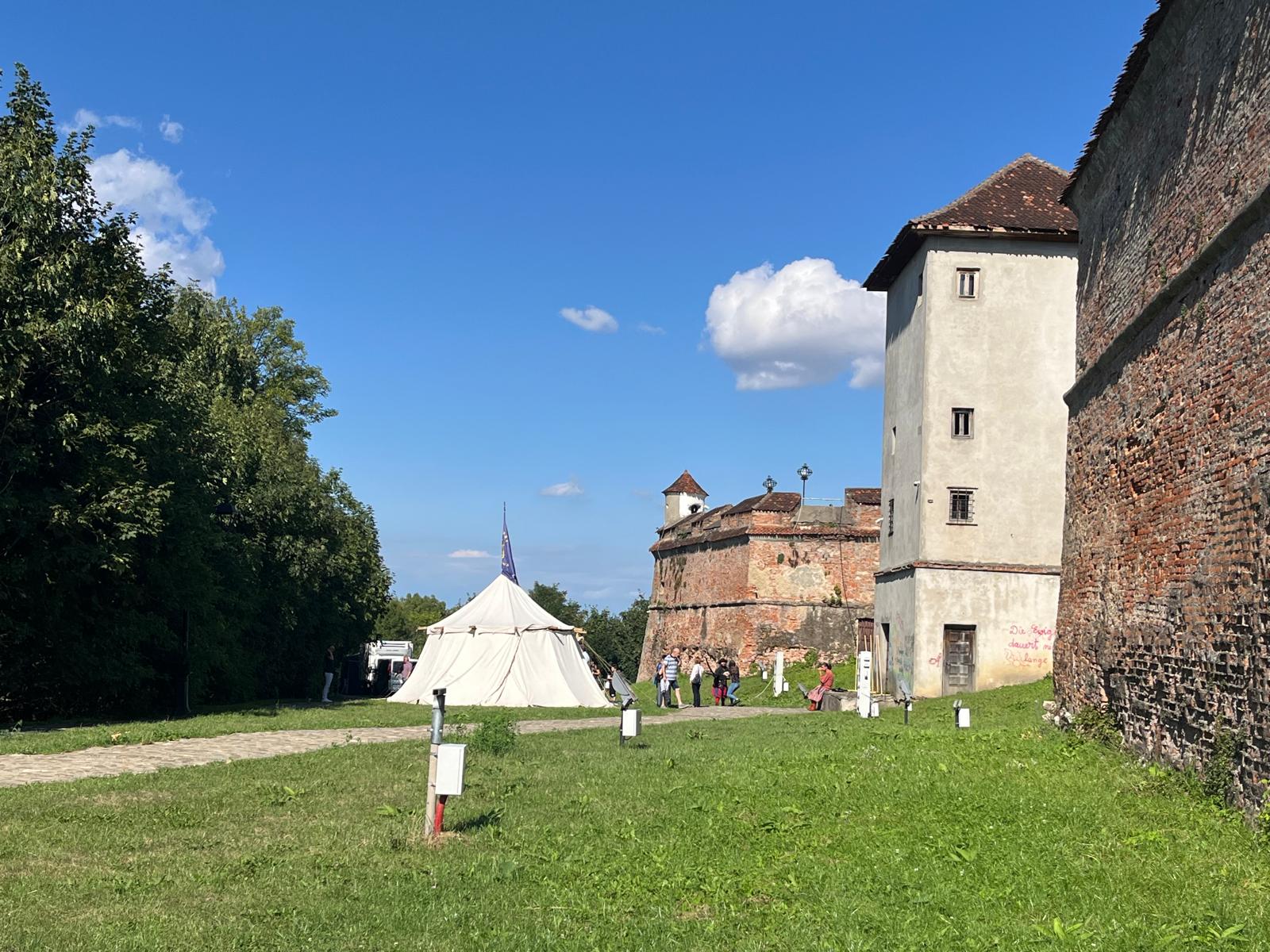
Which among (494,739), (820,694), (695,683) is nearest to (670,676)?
(695,683)

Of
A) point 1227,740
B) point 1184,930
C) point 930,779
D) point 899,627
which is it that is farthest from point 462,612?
point 1184,930

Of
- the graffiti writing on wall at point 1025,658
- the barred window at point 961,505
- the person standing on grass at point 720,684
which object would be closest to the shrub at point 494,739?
the barred window at point 961,505

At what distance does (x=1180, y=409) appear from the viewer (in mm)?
12203

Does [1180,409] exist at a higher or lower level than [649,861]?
higher

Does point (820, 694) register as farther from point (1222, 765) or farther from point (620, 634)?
point (620, 634)

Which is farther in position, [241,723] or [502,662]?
[502,662]

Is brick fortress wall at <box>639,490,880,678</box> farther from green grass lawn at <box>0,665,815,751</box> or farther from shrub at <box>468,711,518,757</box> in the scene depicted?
shrub at <box>468,711,518,757</box>

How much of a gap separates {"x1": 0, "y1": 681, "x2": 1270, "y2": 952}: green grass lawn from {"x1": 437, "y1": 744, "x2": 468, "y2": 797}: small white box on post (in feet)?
1.34

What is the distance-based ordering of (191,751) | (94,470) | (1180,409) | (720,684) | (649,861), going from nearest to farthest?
(649,861), (1180,409), (191,751), (94,470), (720,684)

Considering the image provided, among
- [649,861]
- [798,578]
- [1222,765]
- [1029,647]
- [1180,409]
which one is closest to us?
[649,861]

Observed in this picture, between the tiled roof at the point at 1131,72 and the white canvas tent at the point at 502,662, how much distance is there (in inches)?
748

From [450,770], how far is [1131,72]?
11464 mm

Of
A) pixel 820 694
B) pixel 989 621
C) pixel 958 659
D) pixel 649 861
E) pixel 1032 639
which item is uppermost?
pixel 989 621

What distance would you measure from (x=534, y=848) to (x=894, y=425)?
78.9 ft
